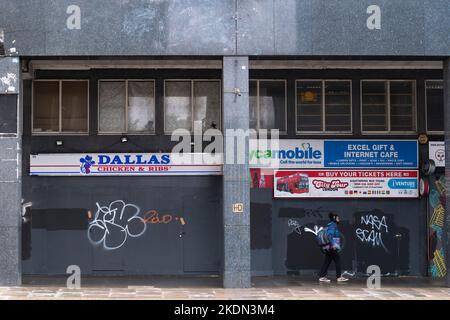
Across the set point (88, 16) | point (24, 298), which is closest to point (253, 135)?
point (88, 16)

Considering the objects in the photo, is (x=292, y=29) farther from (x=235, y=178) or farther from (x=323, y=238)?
(x=323, y=238)

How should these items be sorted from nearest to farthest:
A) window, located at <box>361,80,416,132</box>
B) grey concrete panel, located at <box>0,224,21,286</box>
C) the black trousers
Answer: grey concrete panel, located at <box>0,224,21,286</box>
the black trousers
window, located at <box>361,80,416,132</box>

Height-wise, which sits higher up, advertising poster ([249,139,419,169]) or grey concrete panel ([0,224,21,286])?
advertising poster ([249,139,419,169])

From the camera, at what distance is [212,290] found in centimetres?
1611

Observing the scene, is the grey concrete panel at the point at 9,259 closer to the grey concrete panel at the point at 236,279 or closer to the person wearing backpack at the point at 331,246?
the grey concrete panel at the point at 236,279

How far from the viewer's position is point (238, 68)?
Answer: 16328mm

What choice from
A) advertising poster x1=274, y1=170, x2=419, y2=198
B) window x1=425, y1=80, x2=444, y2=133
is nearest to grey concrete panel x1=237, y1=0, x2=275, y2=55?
advertising poster x1=274, y1=170, x2=419, y2=198

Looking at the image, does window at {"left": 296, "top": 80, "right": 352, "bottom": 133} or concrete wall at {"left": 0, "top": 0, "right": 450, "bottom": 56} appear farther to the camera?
window at {"left": 296, "top": 80, "right": 352, "bottom": 133}

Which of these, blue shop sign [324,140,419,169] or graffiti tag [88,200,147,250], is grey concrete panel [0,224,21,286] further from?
blue shop sign [324,140,419,169]

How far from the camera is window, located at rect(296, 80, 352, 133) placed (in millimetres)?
19625

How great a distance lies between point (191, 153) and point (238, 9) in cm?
450

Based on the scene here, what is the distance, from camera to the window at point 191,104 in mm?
19469

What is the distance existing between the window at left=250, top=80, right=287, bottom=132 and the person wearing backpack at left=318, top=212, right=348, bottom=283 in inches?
120

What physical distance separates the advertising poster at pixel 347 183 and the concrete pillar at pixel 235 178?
3229 millimetres
